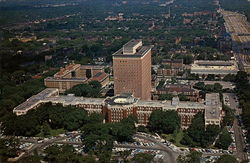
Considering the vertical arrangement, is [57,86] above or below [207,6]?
below

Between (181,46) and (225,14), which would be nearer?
(181,46)

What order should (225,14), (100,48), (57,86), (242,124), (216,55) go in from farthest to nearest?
(225,14), (100,48), (216,55), (57,86), (242,124)

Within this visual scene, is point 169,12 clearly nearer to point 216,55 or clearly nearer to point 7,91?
point 216,55

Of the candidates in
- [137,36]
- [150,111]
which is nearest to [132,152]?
[150,111]

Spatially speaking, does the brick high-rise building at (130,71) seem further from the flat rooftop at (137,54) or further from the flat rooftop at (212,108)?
the flat rooftop at (212,108)

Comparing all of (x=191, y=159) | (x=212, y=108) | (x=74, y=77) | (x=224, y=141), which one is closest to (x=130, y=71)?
(x=212, y=108)

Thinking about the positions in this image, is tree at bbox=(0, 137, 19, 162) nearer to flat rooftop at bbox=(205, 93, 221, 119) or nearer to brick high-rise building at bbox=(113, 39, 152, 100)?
brick high-rise building at bbox=(113, 39, 152, 100)

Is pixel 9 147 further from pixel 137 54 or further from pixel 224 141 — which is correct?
pixel 224 141

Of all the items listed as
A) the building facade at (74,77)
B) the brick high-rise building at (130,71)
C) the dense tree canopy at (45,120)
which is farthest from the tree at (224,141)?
the building facade at (74,77)
